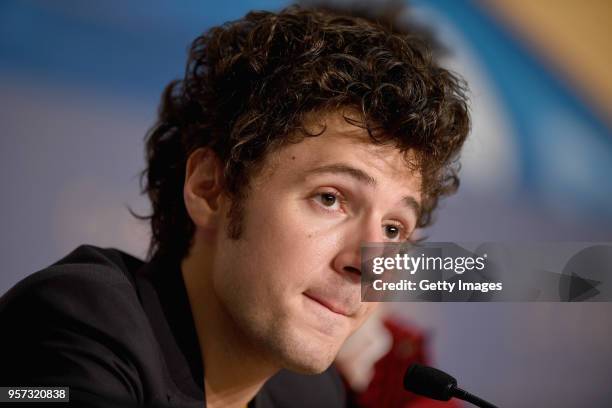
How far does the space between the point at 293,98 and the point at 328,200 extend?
0.20 m

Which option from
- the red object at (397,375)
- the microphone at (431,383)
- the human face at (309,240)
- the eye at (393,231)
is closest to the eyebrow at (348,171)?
the human face at (309,240)

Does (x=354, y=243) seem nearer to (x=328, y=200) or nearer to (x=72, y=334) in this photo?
(x=328, y=200)

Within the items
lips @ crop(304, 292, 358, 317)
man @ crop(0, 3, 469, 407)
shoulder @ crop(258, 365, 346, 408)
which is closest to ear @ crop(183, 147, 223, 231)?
man @ crop(0, 3, 469, 407)

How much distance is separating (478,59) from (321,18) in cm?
44

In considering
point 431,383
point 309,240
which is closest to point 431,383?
point 431,383

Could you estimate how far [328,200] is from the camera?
4.01 feet

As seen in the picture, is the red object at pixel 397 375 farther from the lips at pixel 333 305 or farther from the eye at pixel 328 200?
the eye at pixel 328 200

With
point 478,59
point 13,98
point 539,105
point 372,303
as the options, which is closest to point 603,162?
point 539,105

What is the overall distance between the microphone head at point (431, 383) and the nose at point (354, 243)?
0.21 m

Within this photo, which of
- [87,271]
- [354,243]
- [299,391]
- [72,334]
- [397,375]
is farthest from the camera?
[397,375]

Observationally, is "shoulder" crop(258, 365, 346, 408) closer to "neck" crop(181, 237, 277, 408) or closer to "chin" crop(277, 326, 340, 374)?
"neck" crop(181, 237, 277, 408)

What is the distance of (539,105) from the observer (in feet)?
5.28

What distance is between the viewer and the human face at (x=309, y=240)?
46.6 inches

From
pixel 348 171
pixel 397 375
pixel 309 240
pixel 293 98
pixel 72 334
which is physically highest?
pixel 293 98
